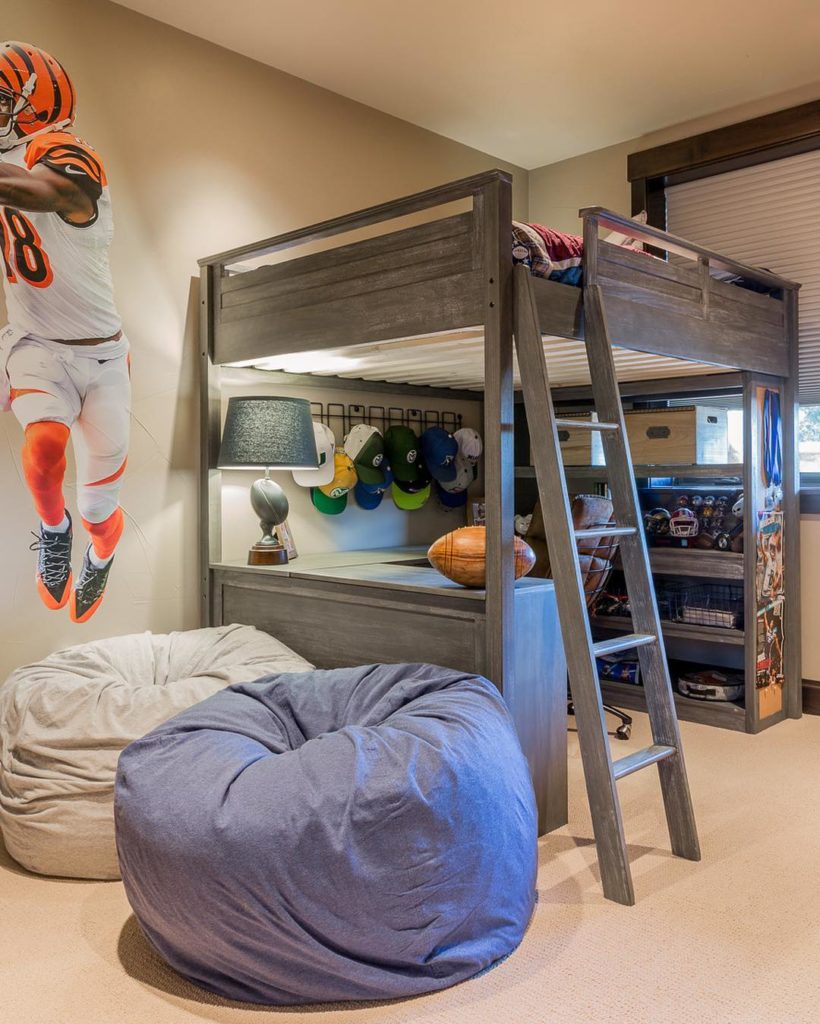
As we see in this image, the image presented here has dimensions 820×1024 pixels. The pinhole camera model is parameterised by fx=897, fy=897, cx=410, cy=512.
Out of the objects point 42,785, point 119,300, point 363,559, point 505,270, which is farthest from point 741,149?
point 42,785

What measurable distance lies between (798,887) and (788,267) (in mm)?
2844

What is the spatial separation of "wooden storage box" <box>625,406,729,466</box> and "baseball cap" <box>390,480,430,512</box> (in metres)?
1.01

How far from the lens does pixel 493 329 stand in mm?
2494

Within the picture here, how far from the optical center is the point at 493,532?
8.29 ft

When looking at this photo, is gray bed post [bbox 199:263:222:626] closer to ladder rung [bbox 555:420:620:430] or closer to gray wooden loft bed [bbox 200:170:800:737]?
gray wooden loft bed [bbox 200:170:800:737]

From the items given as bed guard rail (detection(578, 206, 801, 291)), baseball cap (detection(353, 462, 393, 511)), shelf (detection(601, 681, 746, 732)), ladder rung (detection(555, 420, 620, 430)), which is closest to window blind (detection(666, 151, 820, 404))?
bed guard rail (detection(578, 206, 801, 291))

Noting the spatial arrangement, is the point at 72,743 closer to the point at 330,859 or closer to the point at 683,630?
the point at 330,859

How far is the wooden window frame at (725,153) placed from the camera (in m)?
3.96

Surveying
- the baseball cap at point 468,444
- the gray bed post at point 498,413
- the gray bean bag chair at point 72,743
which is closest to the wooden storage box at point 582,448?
the baseball cap at point 468,444

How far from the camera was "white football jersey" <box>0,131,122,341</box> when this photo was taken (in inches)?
116

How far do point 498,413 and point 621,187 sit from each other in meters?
2.69

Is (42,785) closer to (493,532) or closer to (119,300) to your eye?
(493,532)

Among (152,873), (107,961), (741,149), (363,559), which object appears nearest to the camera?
(152,873)

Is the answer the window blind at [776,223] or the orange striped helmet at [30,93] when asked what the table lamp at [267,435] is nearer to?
the orange striped helmet at [30,93]
